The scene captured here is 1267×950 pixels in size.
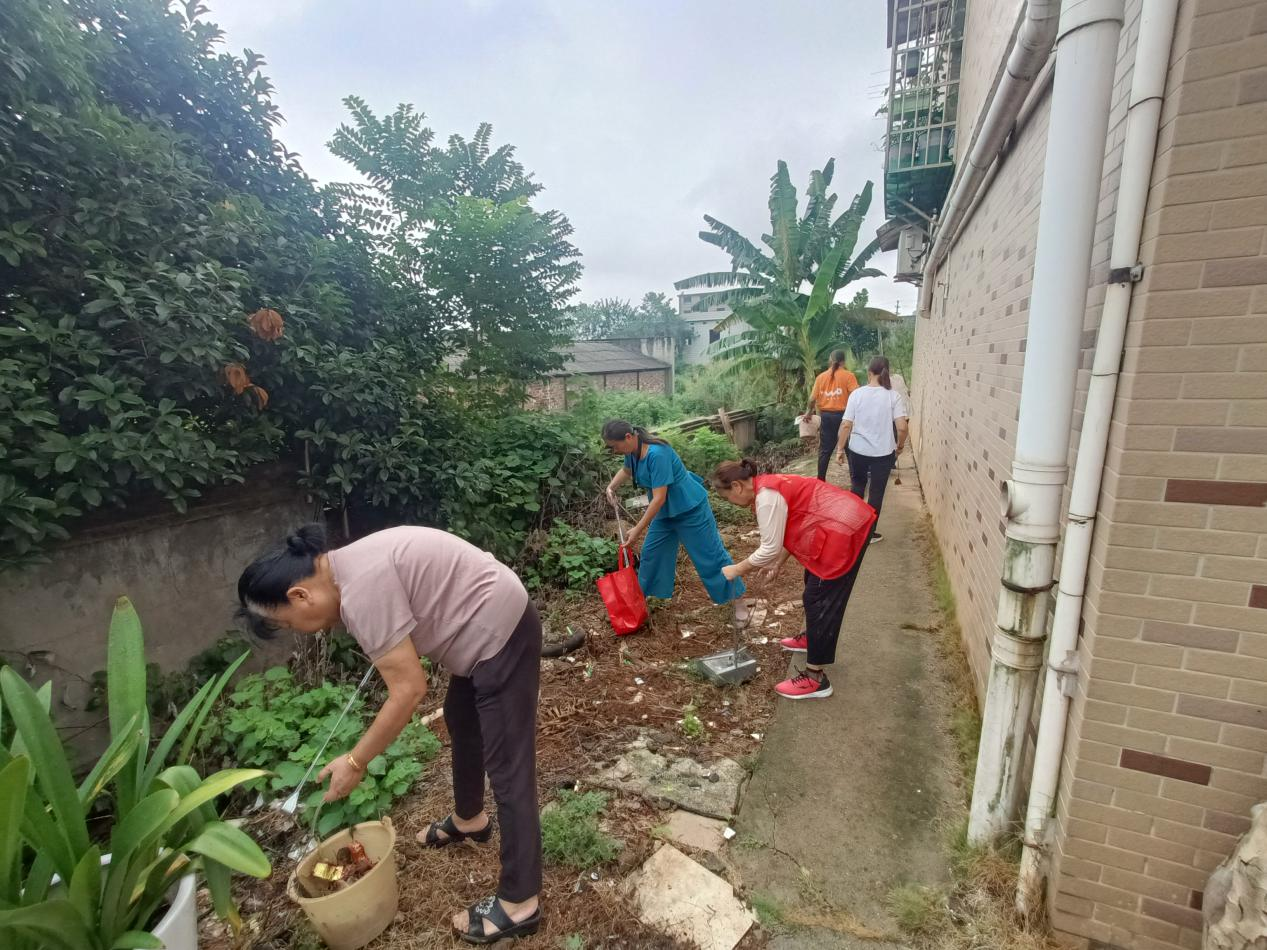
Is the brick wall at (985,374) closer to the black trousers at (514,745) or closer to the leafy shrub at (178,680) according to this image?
the black trousers at (514,745)

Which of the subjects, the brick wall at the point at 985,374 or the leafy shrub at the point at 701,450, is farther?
the leafy shrub at the point at 701,450

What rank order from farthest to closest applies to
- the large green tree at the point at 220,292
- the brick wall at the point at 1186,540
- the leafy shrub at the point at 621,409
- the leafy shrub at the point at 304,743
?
1. the leafy shrub at the point at 621,409
2. the large green tree at the point at 220,292
3. the leafy shrub at the point at 304,743
4. the brick wall at the point at 1186,540

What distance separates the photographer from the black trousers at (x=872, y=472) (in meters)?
5.41

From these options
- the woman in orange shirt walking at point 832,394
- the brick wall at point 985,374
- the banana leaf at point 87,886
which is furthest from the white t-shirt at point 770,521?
the woman in orange shirt walking at point 832,394

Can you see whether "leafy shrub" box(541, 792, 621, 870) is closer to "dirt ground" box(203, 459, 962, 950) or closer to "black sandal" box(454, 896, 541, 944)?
"dirt ground" box(203, 459, 962, 950)

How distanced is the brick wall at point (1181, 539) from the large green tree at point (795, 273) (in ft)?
33.9

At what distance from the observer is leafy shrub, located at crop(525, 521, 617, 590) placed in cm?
534

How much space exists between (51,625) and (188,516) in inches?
32.8

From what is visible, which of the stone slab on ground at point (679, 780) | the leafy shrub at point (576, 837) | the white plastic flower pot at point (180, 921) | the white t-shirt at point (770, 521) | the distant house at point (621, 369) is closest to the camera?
the white plastic flower pot at point (180, 921)

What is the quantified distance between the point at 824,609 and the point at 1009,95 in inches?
106

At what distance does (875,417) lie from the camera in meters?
5.30

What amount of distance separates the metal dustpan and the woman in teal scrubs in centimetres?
40

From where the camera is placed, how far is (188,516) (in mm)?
3594

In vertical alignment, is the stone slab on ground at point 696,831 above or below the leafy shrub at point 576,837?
below
